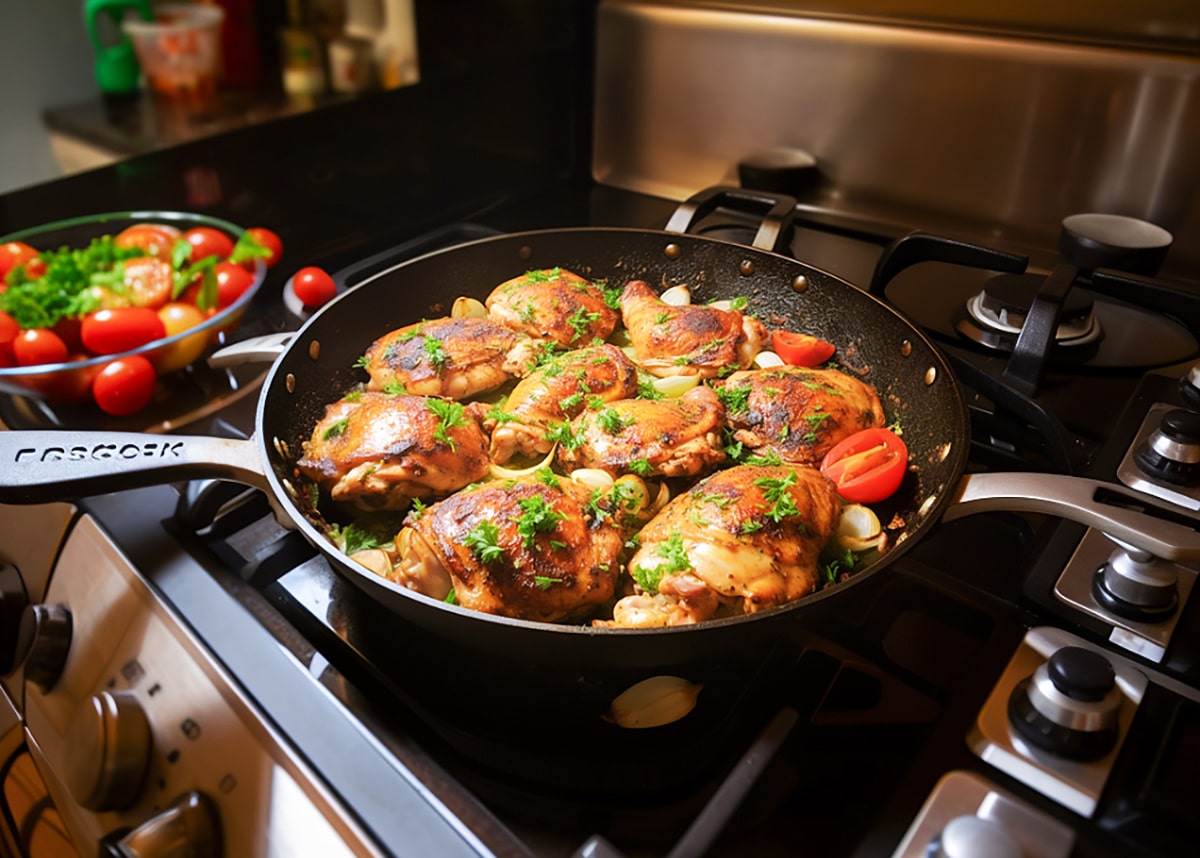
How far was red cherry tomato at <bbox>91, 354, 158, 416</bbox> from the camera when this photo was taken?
4.10 ft

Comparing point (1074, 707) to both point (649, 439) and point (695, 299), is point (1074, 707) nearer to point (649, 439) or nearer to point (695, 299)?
point (649, 439)

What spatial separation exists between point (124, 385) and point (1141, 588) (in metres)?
1.33

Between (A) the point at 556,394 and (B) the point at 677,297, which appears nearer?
(A) the point at 556,394

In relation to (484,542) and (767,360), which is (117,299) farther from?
(767,360)

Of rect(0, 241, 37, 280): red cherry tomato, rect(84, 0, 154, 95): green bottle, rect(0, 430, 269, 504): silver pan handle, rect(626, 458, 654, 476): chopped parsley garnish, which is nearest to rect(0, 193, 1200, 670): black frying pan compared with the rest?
rect(0, 430, 269, 504): silver pan handle

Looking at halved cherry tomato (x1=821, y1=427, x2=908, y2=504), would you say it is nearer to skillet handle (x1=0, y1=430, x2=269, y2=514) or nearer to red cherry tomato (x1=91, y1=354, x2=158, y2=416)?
skillet handle (x1=0, y1=430, x2=269, y2=514)

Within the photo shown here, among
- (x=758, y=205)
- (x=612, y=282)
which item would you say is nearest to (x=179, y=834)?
(x=612, y=282)

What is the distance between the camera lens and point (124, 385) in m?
1.26

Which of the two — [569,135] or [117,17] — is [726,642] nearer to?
[569,135]

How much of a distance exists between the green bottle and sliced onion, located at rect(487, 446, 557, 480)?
1960mm

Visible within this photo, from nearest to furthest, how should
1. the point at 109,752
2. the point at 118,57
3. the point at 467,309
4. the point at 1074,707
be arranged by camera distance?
the point at 1074,707
the point at 109,752
the point at 467,309
the point at 118,57

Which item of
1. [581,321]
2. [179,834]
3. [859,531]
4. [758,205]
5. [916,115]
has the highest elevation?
[916,115]

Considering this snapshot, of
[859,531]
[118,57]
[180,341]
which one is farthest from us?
[118,57]

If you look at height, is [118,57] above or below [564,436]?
above
